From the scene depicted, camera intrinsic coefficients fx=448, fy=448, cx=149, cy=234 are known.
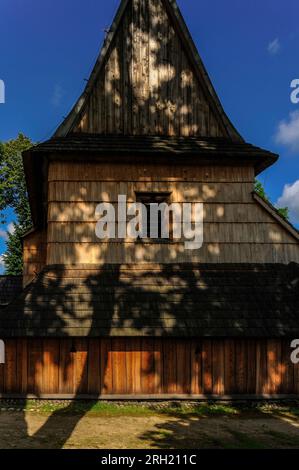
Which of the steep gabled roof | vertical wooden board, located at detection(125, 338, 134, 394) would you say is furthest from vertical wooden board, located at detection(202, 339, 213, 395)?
the steep gabled roof

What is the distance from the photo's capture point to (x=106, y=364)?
11781 mm

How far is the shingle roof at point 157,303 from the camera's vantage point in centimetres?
1148

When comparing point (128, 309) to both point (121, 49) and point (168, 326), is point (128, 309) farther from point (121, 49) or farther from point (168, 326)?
point (121, 49)

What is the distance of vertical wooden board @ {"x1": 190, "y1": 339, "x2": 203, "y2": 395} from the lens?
38.9ft

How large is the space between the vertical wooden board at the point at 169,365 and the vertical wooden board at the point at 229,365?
137cm

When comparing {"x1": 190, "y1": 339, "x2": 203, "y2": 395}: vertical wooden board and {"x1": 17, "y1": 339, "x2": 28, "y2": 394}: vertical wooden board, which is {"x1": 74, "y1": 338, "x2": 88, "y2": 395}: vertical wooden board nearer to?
{"x1": 17, "y1": 339, "x2": 28, "y2": 394}: vertical wooden board

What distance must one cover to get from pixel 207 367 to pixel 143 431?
3.37m

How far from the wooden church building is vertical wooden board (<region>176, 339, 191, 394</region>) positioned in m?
0.03

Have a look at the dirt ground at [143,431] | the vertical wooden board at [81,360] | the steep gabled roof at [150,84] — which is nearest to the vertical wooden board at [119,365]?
the vertical wooden board at [81,360]

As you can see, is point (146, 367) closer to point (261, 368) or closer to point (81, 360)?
point (81, 360)

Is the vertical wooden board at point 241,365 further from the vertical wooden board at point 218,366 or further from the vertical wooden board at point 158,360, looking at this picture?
the vertical wooden board at point 158,360

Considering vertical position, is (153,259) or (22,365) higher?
(153,259)

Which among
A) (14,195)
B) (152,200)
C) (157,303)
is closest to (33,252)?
(152,200)

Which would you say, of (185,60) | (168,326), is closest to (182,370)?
(168,326)
